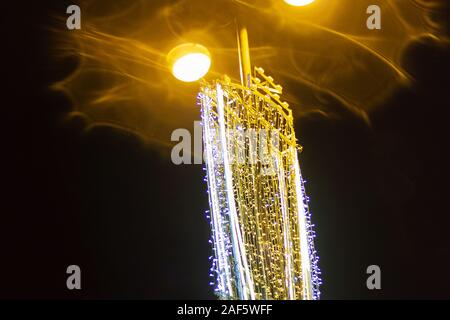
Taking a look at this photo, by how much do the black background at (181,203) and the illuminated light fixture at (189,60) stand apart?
34.1 inches

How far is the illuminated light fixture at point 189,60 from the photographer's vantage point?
252cm

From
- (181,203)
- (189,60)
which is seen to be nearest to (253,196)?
(189,60)

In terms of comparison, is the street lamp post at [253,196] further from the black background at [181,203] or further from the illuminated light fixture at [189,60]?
the black background at [181,203]

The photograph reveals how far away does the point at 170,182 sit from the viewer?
3.46 metres

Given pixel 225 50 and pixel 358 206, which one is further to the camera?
pixel 358 206

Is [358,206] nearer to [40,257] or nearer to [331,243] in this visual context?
[331,243]

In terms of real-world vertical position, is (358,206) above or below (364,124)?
below

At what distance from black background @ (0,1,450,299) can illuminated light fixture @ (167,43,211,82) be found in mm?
865

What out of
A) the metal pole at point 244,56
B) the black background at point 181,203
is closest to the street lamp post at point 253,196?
the metal pole at point 244,56

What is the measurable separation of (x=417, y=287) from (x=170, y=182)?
57.4 inches

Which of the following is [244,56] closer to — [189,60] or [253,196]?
[189,60]

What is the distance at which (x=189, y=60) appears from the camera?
8.32ft
